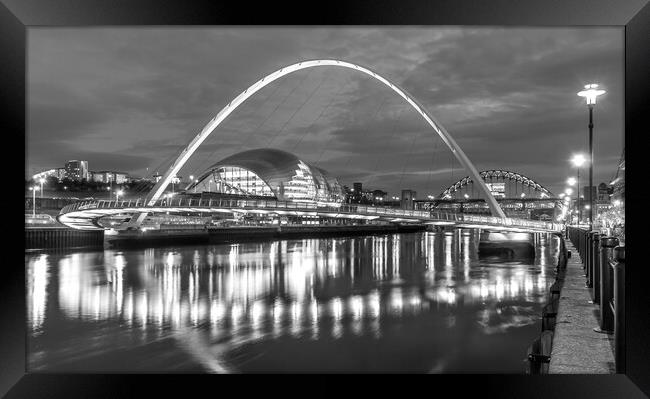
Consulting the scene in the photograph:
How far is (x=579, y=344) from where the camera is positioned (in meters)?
6.09

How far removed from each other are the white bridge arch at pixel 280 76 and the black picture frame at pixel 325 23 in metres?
41.0

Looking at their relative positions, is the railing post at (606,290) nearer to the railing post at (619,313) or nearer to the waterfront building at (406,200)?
the railing post at (619,313)

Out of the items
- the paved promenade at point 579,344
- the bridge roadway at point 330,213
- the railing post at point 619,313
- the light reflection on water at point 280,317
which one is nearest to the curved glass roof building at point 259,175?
the bridge roadway at point 330,213

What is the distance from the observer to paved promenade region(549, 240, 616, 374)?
5.24m

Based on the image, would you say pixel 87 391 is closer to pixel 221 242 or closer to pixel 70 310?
pixel 70 310

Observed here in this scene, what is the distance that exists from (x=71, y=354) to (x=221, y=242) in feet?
148

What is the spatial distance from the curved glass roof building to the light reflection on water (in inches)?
2840

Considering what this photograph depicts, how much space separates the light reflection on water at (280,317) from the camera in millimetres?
11750

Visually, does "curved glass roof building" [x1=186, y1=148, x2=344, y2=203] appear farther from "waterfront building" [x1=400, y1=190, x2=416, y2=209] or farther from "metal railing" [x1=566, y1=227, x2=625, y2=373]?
"metal railing" [x1=566, y1=227, x2=625, y2=373]

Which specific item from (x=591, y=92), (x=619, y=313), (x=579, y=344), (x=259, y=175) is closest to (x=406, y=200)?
(x=259, y=175)

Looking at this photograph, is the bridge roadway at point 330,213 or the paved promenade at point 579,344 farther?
the bridge roadway at point 330,213
